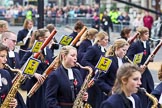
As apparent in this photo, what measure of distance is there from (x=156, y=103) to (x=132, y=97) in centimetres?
74

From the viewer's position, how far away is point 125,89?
19.3ft

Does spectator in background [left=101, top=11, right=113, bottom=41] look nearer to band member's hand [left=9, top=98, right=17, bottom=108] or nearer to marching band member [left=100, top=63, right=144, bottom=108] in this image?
band member's hand [left=9, top=98, right=17, bottom=108]

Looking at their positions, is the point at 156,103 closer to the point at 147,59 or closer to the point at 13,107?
the point at 13,107

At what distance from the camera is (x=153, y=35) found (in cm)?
Answer: 2841

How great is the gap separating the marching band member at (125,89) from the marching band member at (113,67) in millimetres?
3726

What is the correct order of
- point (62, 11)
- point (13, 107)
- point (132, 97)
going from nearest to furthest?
point (132, 97), point (13, 107), point (62, 11)

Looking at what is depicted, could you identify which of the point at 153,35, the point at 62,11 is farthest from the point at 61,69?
the point at 62,11

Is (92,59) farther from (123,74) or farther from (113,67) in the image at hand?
(123,74)

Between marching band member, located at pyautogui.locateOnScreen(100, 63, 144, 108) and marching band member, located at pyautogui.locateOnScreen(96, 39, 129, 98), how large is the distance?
147 inches

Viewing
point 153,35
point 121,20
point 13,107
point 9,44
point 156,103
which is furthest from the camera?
point 121,20

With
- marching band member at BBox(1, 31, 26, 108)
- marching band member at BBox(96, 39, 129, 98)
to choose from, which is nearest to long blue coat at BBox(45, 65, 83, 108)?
marching band member at BBox(1, 31, 26, 108)

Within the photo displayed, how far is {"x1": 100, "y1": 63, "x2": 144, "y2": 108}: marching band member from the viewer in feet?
19.2

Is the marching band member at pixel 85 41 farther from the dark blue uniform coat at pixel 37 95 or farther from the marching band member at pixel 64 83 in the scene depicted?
the marching band member at pixel 64 83

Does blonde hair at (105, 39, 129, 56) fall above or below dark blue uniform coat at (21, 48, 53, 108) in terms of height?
above
